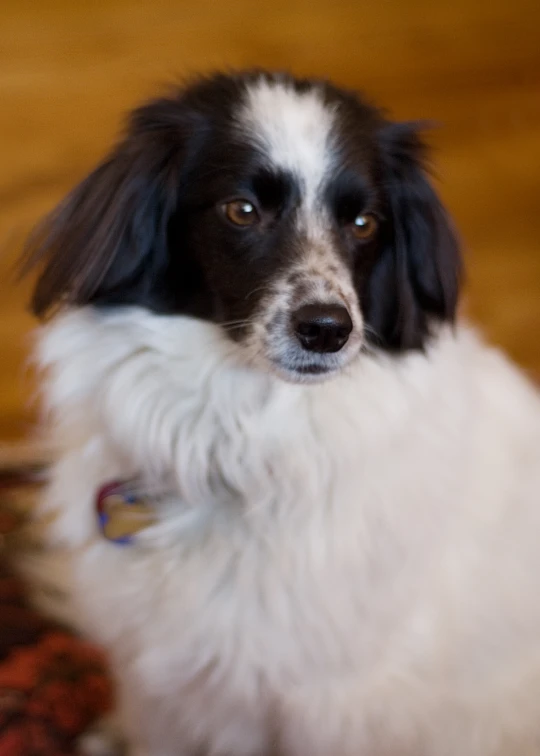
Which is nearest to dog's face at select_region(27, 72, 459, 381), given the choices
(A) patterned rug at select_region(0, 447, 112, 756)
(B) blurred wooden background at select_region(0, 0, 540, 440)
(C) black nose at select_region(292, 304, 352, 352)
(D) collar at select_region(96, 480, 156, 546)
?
(C) black nose at select_region(292, 304, 352, 352)

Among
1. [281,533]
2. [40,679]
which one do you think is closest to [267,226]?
[281,533]

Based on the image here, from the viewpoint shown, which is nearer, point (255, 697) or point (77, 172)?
point (255, 697)

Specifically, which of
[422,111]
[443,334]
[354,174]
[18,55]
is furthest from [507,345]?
[18,55]

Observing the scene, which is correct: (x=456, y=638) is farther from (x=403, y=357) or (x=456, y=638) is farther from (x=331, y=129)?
(x=331, y=129)

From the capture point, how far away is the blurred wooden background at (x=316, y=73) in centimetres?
211

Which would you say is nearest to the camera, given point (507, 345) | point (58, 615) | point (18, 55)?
point (58, 615)

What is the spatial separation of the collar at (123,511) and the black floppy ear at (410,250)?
0.42m

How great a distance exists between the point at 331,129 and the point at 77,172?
128 centimetres

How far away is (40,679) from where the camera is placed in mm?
1471

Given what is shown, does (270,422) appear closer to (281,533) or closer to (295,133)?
(281,533)

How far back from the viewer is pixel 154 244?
115 cm

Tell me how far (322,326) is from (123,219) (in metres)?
0.33

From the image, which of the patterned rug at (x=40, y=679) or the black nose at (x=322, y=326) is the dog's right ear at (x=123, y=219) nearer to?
the black nose at (x=322, y=326)

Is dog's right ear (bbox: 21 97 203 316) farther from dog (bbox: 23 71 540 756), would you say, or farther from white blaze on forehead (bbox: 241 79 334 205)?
white blaze on forehead (bbox: 241 79 334 205)
